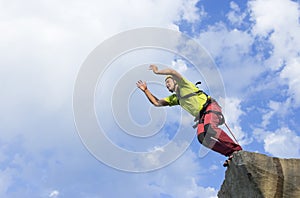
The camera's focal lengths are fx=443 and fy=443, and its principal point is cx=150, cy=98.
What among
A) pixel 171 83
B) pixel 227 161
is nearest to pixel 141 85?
pixel 171 83

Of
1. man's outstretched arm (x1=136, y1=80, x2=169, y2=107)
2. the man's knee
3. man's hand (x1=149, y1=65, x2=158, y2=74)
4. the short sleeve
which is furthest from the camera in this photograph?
man's outstretched arm (x1=136, y1=80, x2=169, y2=107)

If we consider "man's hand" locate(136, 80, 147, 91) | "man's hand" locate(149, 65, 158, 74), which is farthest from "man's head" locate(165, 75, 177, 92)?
"man's hand" locate(136, 80, 147, 91)

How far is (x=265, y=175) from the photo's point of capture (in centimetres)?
1162

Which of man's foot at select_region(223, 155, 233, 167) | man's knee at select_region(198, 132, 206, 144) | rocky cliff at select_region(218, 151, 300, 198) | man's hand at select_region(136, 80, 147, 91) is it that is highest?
man's hand at select_region(136, 80, 147, 91)

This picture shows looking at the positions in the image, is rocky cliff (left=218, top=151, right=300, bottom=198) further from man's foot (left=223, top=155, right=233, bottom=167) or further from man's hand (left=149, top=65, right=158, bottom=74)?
man's hand (left=149, top=65, right=158, bottom=74)

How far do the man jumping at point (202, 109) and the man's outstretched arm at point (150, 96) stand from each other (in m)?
0.34

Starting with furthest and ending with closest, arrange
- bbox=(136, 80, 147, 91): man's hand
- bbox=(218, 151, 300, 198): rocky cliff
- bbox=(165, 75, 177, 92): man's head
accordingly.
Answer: bbox=(136, 80, 147, 91): man's hand, bbox=(165, 75, 177, 92): man's head, bbox=(218, 151, 300, 198): rocky cliff

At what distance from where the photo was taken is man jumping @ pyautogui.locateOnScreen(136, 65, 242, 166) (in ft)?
42.3

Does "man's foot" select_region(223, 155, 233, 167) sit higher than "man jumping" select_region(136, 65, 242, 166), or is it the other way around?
"man jumping" select_region(136, 65, 242, 166)

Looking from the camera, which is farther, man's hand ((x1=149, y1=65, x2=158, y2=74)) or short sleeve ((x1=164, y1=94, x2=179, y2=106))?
short sleeve ((x1=164, y1=94, x2=179, y2=106))

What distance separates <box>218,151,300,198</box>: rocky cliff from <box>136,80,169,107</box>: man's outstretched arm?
3.31 meters

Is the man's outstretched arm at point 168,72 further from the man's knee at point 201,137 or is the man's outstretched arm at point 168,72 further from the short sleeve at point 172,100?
the man's knee at point 201,137

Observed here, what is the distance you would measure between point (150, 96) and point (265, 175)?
479cm

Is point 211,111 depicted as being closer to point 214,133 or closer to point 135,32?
point 214,133
